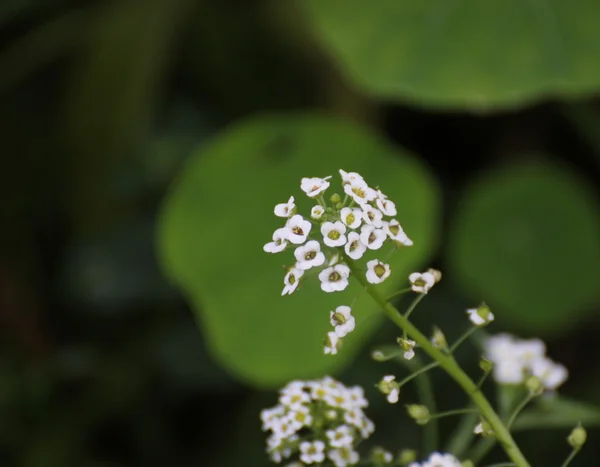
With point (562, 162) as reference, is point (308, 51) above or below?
above

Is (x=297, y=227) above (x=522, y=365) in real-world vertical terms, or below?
above

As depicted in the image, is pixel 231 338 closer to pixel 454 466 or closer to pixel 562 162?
pixel 454 466

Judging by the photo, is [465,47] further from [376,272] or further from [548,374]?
[376,272]

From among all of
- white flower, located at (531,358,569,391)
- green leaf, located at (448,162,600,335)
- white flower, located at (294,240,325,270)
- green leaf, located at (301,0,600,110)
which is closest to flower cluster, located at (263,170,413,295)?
white flower, located at (294,240,325,270)

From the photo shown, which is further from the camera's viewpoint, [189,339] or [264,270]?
[189,339]

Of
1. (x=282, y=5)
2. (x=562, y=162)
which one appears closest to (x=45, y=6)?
(x=282, y=5)

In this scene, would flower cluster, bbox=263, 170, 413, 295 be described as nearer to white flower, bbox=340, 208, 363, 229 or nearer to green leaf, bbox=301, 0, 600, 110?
white flower, bbox=340, 208, 363, 229

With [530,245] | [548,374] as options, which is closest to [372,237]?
[548,374]
